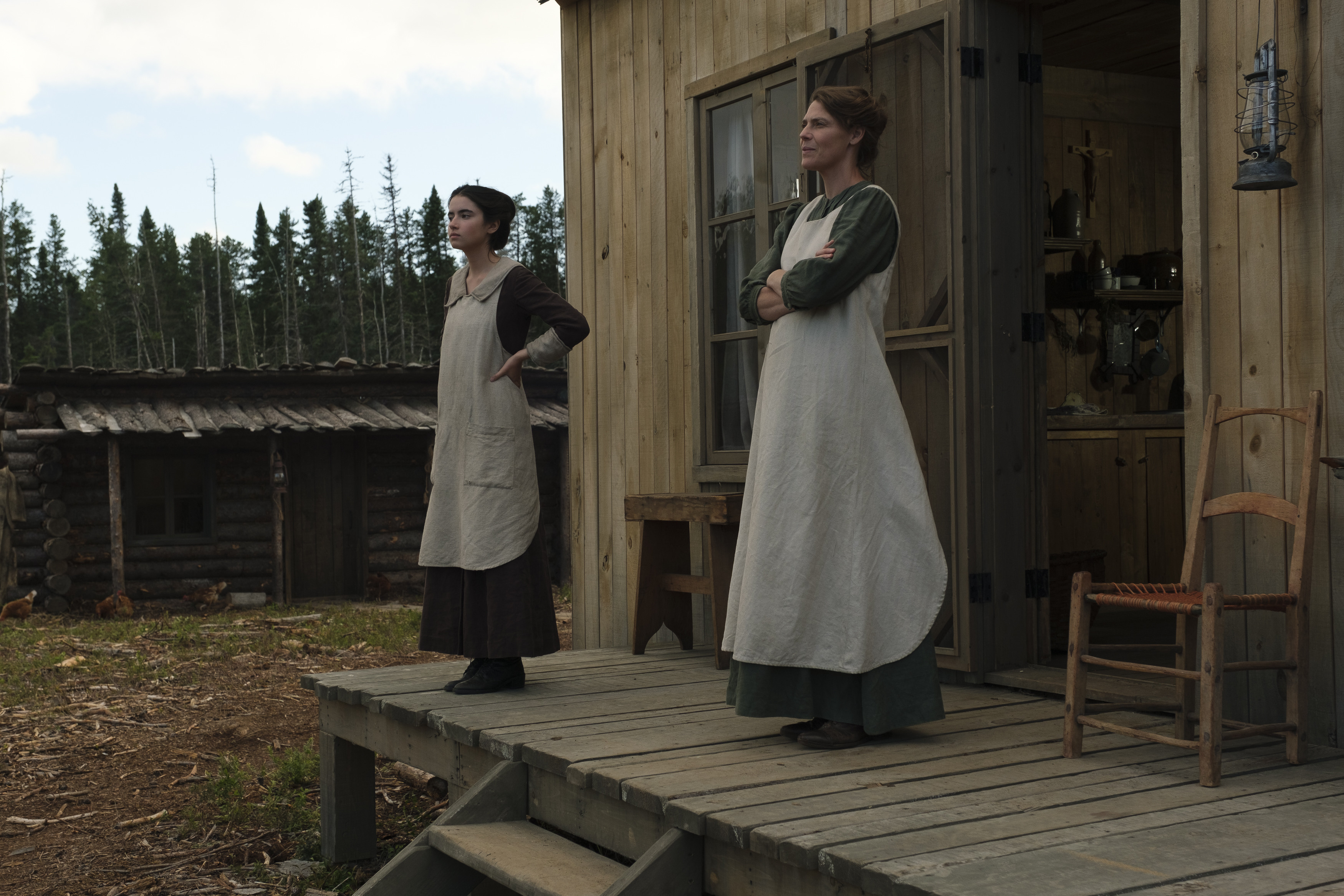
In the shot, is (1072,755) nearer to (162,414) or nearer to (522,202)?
(162,414)

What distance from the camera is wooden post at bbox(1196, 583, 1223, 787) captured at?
9.86ft

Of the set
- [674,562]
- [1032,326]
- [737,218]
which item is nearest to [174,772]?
[674,562]

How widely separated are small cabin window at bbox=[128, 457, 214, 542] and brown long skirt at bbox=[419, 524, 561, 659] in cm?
1168

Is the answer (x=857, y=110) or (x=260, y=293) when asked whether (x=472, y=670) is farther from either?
(x=260, y=293)

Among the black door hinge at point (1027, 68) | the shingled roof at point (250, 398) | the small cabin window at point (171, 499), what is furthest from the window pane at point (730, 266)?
the small cabin window at point (171, 499)

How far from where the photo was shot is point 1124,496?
7430 mm

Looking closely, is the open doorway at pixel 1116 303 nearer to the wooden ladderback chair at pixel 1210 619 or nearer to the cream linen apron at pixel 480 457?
the wooden ladderback chair at pixel 1210 619

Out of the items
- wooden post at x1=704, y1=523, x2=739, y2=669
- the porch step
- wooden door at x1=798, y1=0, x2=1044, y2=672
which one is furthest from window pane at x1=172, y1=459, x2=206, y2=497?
Answer: the porch step

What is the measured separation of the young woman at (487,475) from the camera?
4375mm

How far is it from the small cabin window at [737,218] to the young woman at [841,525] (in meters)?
1.80

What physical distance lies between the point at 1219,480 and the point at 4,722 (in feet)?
23.1

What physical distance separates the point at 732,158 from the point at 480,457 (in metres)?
2.02

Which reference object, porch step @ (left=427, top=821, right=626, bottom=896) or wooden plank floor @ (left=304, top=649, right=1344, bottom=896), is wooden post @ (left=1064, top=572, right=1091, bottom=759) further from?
porch step @ (left=427, top=821, right=626, bottom=896)

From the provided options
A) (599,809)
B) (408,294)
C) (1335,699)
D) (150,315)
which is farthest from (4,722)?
(150,315)
